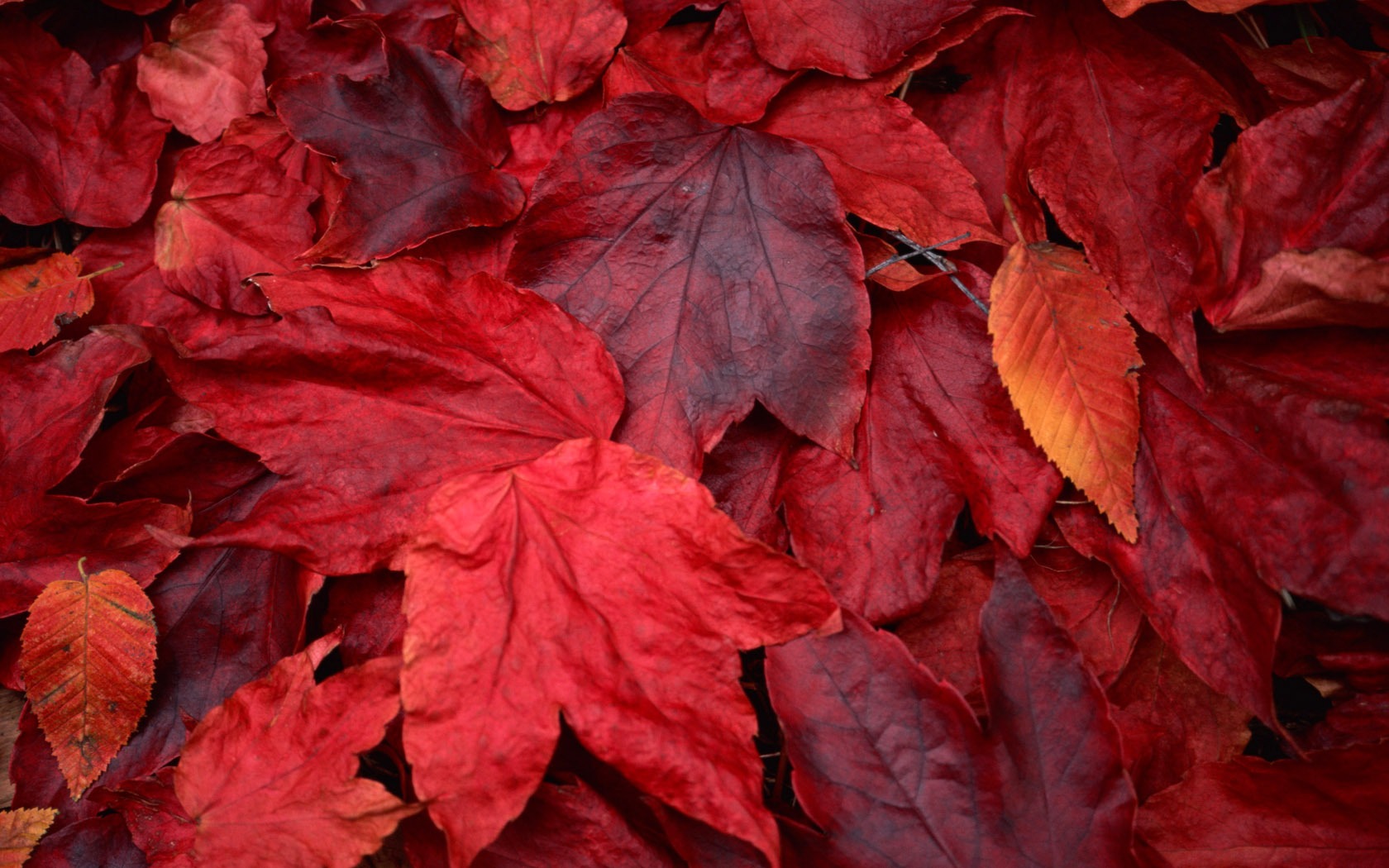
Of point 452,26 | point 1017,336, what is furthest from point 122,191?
point 1017,336

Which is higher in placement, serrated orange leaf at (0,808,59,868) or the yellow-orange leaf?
the yellow-orange leaf

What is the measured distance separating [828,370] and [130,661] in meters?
0.90

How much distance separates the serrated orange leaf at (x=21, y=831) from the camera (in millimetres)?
1079

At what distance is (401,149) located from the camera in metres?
1.12

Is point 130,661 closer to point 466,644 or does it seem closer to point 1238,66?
point 466,644

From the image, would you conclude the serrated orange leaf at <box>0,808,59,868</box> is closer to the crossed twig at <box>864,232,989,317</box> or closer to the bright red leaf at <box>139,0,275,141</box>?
the bright red leaf at <box>139,0,275,141</box>

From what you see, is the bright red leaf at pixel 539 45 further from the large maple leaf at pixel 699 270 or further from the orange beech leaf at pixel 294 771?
the orange beech leaf at pixel 294 771

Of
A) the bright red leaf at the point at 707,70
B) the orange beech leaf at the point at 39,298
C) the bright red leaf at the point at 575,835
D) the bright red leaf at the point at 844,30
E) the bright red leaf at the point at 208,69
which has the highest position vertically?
the bright red leaf at the point at 844,30

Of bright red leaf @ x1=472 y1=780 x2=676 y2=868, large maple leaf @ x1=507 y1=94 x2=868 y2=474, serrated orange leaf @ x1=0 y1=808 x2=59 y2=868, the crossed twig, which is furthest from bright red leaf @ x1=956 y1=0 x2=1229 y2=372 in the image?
serrated orange leaf @ x1=0 y1=808 x2=59 y2=868

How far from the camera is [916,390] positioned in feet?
3.53

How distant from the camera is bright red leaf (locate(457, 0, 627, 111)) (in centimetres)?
115

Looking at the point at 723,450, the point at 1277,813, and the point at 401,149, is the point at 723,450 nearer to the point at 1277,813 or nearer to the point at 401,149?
the point at 401,149

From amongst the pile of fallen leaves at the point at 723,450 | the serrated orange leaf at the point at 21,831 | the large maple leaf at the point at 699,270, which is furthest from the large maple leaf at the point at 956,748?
the serrated orange leaf at the point at 21,831

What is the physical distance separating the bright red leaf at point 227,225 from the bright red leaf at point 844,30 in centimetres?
63
